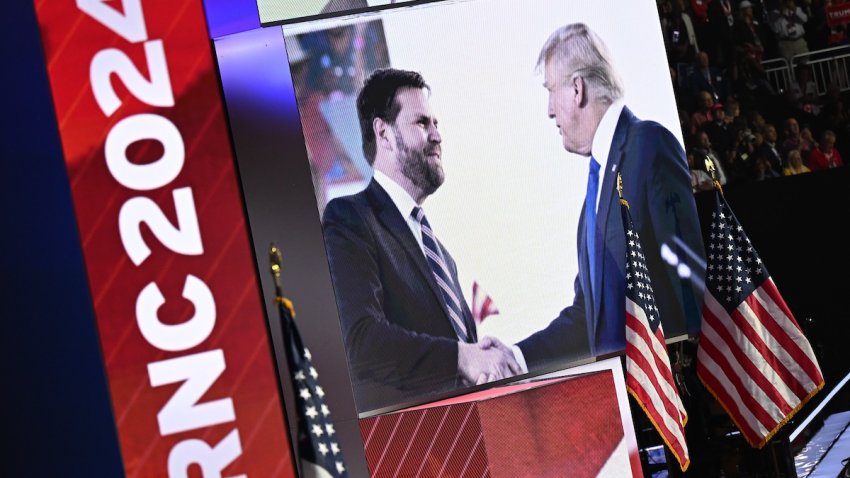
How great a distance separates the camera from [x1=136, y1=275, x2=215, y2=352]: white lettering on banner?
22.9 ft

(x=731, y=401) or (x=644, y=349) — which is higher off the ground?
(x=644, y=349)

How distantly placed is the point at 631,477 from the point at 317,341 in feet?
7.02

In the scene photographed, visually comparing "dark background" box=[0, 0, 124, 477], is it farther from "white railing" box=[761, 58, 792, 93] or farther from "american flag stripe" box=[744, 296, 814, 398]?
"white railing" box=[761, 58, 792, 93]

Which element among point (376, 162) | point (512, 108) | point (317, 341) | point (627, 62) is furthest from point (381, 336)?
point (627, 62)

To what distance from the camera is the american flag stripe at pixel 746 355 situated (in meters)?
8.28

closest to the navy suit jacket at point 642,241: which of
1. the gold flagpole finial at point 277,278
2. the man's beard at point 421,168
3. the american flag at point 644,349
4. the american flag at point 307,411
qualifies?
the american flag at point 644,349

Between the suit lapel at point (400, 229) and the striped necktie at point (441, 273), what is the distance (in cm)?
3

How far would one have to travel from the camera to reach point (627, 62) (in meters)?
8.10

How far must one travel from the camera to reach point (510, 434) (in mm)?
7527

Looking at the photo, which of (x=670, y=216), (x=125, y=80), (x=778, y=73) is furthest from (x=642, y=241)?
(x=778, y=73)

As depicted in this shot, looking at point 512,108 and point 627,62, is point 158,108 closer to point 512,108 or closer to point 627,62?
point 512,108

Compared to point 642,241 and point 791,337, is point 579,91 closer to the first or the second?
point 642,241

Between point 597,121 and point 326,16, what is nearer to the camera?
point 326,16

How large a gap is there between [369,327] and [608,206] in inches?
69.1
